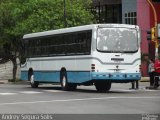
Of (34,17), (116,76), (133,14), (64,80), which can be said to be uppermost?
(133,14)

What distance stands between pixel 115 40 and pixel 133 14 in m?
30.8

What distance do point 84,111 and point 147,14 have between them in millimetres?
39959

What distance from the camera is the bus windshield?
28.5m

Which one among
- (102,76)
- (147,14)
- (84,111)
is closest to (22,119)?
(84,111)

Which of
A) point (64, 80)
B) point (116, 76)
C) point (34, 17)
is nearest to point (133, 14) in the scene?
point (34, 17)

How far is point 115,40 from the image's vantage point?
28641mm

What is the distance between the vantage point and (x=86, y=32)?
29.1 metres

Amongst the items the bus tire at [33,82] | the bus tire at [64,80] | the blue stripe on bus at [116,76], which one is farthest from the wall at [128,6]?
the blue stripe on bus at [116,76]

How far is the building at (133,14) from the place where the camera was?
56.8 meters

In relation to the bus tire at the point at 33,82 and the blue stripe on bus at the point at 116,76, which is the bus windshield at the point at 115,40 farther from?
the bus tire at the point at 33,82

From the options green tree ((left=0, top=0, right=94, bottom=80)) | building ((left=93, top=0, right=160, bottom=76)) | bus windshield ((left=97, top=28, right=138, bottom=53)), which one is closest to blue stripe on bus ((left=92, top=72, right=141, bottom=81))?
bus windshield ((left=97, top=28, right=138, bottom=53))

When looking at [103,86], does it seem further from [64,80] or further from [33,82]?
[33,82]

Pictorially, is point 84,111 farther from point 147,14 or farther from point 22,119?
point 147,14

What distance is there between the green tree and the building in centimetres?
584
